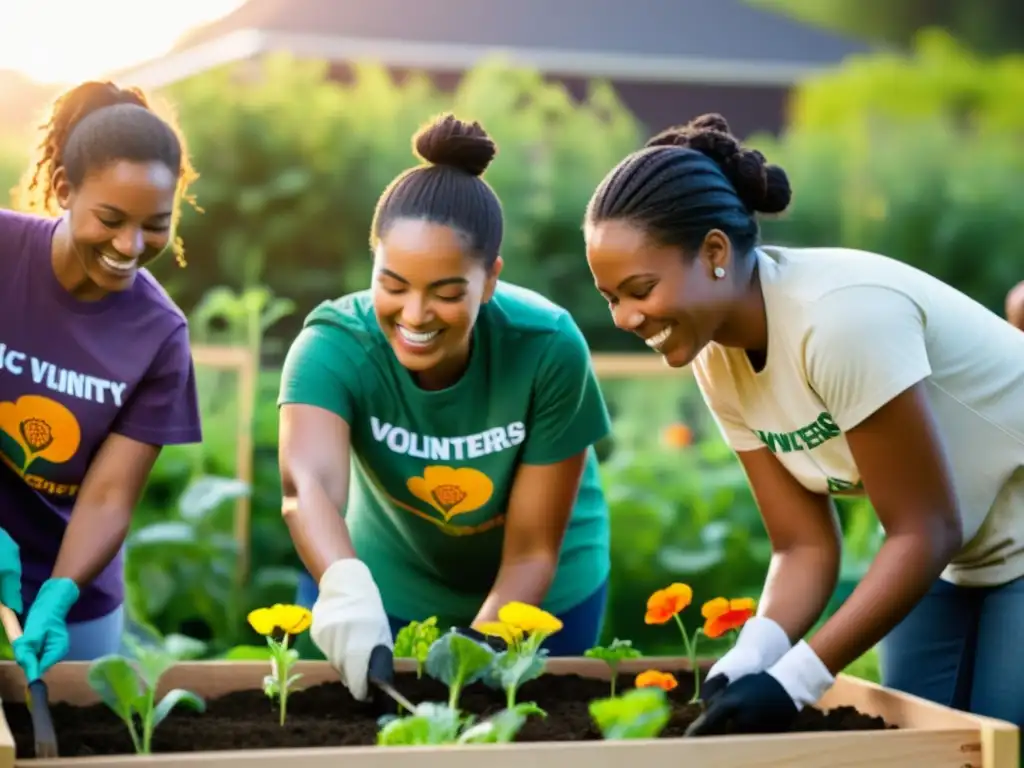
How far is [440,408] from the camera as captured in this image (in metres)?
2.30

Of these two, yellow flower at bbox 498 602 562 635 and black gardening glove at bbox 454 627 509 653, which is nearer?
yellow flower at bbox 498 602 562 635

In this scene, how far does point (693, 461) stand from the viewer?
5.12m

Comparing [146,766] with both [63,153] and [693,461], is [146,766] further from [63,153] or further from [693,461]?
[693,461]

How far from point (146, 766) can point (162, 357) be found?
94cm

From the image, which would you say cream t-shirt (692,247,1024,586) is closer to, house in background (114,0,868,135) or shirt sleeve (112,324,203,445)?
shirt sleeve (112,324,203,445)

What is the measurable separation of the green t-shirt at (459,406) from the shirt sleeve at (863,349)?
557 mm

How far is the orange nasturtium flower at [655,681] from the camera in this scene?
2.04 m

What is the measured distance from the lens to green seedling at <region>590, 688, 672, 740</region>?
161 cm

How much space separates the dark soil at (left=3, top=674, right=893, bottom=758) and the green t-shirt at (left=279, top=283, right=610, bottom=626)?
13.7 inches

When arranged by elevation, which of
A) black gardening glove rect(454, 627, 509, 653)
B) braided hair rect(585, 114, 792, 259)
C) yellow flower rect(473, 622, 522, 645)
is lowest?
black gardening glove rect(454, 627, 509, 653)

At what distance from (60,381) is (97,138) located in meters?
0.39

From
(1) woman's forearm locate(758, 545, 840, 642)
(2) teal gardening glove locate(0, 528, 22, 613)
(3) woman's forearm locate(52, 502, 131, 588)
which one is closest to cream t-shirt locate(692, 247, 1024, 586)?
(1) woman's forearm locate(758, 545, 840, 642)

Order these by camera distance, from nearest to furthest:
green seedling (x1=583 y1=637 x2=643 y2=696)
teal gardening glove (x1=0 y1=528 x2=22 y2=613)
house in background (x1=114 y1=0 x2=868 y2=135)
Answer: teal gardening glove (x1=0 y1=528 x2=22 y2=613), green seedling (x1=583 y1=637 x2=643 y2=696), house in background (x1=114 y1=0 x2=868 y2=135)

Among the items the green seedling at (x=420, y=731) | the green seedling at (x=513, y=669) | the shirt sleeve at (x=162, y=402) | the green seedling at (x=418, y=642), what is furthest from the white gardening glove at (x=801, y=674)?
the shirt sleeve at (x=162, y=402)
